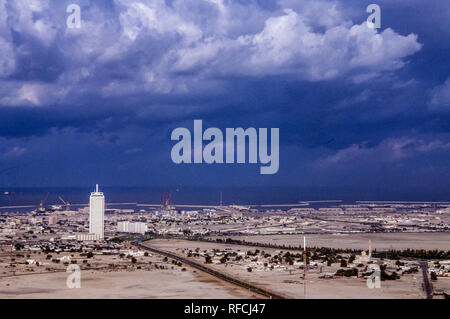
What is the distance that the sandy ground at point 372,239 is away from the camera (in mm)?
37312

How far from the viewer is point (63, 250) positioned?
3378 cm

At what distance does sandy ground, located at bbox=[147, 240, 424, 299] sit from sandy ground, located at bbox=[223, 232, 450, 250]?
1297 centimetres

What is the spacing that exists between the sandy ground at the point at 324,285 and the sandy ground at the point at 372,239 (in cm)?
1297

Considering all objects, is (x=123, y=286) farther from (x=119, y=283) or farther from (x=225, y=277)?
(x=225, y=277)

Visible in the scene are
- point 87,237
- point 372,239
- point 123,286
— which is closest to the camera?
point 123,286

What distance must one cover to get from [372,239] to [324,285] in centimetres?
2201

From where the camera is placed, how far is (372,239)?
4184 cm
